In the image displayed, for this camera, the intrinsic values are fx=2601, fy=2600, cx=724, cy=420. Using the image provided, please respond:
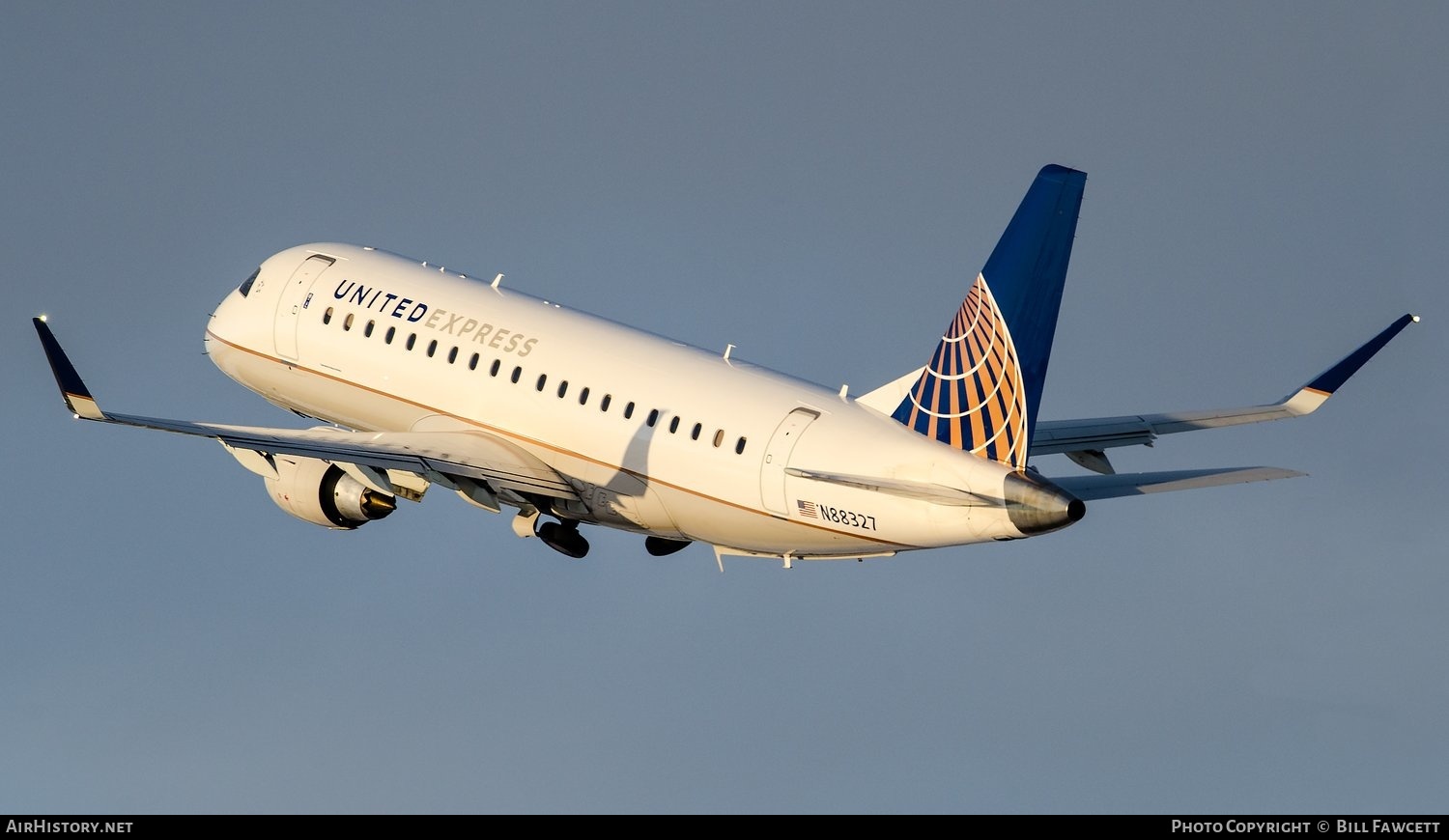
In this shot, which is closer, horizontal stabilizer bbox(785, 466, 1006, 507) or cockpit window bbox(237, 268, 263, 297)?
horizontal stabilizer bbox(785, 466, 1006, 507)

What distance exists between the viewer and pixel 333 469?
59.2m

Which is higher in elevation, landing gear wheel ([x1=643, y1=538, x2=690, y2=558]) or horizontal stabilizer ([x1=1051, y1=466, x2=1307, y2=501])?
landing gear wheel ([x1=643, y1=538, x2=690, y2=558])

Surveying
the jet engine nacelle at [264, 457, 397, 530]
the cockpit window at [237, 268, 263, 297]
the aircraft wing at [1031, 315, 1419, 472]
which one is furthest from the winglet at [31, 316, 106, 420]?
the aircraft wing at [1031, 315, 1419, 472]

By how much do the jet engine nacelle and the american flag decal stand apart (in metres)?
14.3

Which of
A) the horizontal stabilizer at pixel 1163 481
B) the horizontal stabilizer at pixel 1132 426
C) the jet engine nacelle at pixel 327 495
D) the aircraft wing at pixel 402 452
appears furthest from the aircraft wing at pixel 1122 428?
the jet engine nacelle at pixel 327 495

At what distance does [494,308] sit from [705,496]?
888 centimetres

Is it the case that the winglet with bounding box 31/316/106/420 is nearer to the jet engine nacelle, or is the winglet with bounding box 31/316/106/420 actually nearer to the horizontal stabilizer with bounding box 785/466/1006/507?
the jet engine nacelle

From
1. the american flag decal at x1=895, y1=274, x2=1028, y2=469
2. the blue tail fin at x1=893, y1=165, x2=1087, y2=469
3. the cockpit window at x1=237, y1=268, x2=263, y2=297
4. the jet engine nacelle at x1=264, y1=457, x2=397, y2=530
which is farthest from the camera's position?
the cockpit window at x1=237, y1=268, x2=263, y2=297

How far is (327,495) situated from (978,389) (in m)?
16.8

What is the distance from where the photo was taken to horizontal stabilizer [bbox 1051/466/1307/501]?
166 feet

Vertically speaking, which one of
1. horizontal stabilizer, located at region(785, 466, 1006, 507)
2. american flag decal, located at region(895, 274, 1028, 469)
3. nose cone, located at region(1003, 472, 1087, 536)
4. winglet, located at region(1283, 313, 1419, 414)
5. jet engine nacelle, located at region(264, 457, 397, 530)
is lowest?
nose cone, located at region(1003, 472, 1087, 536)

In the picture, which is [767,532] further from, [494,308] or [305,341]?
[305,341]
